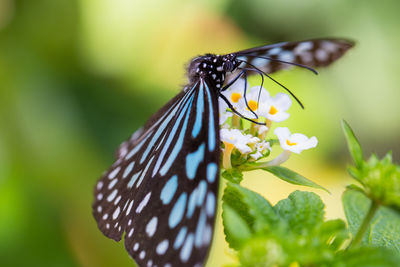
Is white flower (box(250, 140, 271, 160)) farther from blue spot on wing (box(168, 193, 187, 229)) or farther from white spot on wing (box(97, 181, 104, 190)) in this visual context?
white spot on wing (box(97, 181, 104, 190))

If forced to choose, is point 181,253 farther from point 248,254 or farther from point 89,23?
point 89,23

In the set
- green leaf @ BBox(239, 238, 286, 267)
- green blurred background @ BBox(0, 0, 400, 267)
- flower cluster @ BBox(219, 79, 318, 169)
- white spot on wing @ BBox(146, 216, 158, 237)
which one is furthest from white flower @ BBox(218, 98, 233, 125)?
green blurred background @ BBox(0, 0, 400, 267)

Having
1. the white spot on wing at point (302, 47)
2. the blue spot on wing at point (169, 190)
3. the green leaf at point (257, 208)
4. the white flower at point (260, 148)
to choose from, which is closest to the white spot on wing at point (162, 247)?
the blue spot on wing at point (169, 190)

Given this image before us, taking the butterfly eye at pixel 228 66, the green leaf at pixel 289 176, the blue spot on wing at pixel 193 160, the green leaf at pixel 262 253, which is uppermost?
the butterfly eye at pixel 228 66

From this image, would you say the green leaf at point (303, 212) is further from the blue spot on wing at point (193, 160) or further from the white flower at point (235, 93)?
the white flower at point (235, 93)

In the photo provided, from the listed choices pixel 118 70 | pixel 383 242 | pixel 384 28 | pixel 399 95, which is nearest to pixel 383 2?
pixel 384 28

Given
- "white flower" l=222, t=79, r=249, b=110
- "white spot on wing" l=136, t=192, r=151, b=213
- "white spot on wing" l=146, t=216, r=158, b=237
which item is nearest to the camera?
"white spot on wing" l=146, t=216, r=158, b=237

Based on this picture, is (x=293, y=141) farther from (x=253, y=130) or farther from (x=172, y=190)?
(x=172, y=190)

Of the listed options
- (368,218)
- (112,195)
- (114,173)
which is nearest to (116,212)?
(112,195)
